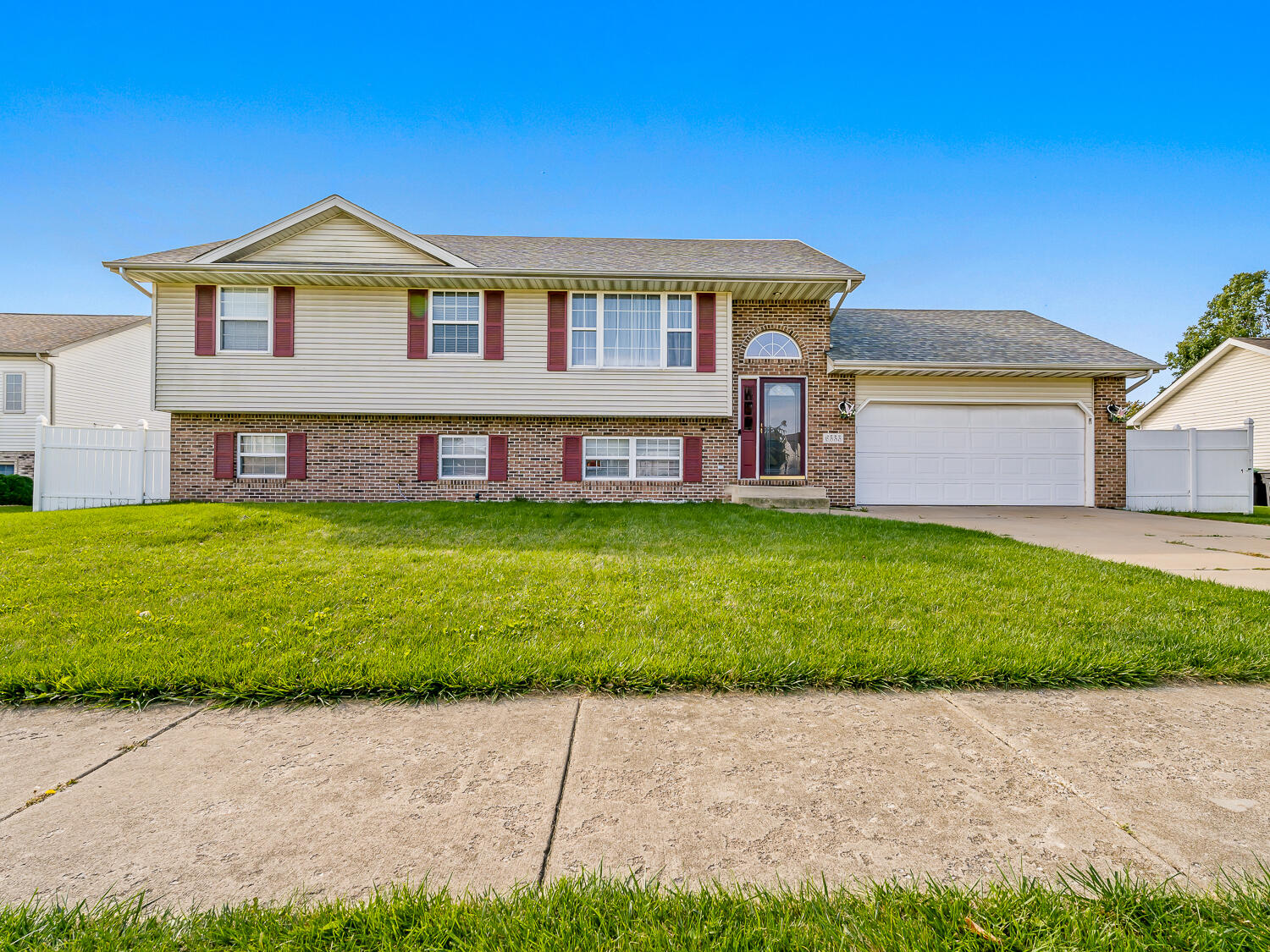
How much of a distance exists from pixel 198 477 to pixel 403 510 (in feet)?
18.6

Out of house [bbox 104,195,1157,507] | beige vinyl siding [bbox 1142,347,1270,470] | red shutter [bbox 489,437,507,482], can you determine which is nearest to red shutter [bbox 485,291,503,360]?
house [bbox 104,195,1157,507]

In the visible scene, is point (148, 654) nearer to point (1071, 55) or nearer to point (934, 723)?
point (934, 723)

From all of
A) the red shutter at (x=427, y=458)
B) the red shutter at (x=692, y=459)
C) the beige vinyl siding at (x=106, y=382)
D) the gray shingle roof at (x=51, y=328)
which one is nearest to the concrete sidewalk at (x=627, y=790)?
the red shutter at (x=692, y=459)

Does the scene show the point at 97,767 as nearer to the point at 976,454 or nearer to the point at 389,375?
the point at 389,375

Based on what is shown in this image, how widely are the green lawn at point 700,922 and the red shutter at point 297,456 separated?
11399 millimetres

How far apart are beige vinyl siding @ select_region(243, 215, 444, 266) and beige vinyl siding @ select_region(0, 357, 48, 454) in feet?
50.2

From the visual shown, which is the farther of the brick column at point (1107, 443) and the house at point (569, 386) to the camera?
the brick column at point (1107, 443)

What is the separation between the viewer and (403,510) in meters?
8.89

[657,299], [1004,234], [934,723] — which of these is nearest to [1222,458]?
[1004,234]

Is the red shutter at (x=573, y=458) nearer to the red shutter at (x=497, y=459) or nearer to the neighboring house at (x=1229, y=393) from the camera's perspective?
the red shutter at (x=497, y=459)

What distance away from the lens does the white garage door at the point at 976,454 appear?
12008mm

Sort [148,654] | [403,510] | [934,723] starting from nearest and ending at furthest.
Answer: [934,723]
[148,654]
[403,510]

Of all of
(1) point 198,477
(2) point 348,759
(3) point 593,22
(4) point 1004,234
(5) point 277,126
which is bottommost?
(2) point 348,759

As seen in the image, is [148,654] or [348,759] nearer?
[348,759]
